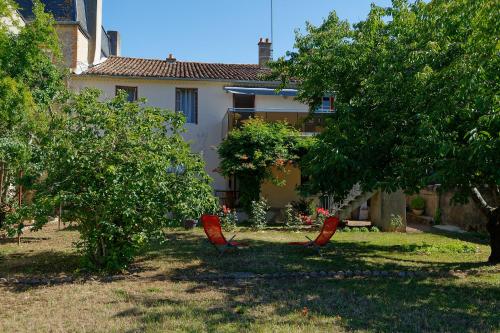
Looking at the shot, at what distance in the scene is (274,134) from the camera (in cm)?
1978

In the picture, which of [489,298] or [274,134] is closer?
[489,298]

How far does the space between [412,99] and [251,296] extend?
5.19 meters

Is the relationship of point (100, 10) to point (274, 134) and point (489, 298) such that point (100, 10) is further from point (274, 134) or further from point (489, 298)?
point (489, 298)

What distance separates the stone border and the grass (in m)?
0.19

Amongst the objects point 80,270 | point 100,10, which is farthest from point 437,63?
point 100,10

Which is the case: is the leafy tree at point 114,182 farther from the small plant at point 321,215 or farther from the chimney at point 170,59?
the chimney at point 170,59

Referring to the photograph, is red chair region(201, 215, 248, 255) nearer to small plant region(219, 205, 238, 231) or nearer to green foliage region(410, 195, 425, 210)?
small plant region(219, 205, 238, 231)

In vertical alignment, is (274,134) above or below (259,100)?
below

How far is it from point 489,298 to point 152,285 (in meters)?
5.52

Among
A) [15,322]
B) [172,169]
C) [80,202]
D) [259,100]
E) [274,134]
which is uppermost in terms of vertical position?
[259,100]

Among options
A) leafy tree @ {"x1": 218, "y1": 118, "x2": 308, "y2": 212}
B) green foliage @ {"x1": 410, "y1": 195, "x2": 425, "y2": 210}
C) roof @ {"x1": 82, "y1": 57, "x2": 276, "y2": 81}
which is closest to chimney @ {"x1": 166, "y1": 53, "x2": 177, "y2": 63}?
roof @ {"x1": 82, "y1": 57, "x2": 276, "y2": 81}

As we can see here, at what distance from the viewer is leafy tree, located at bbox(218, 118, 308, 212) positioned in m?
19.3

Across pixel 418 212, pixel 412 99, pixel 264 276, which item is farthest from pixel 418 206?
pixel 264 276

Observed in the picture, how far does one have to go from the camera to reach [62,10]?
2311cm
